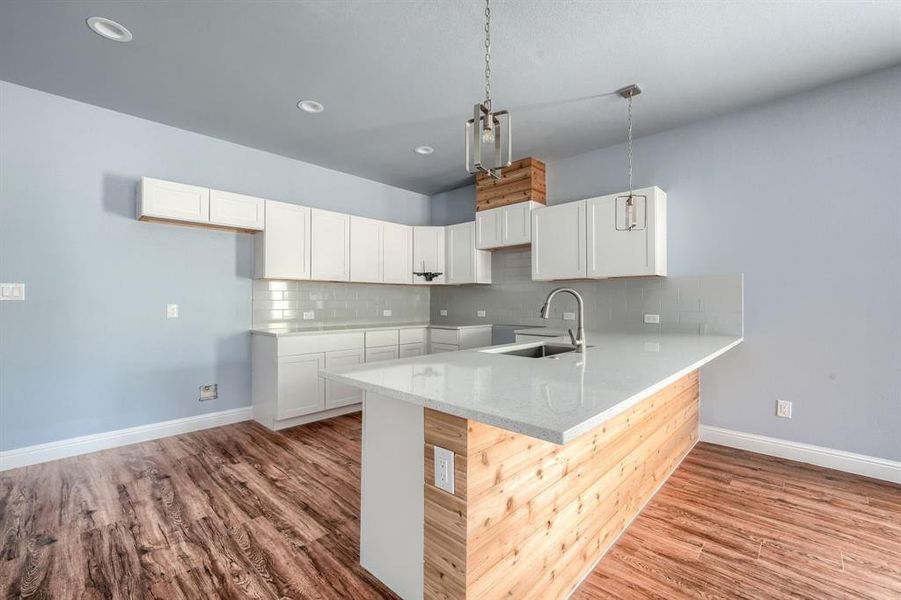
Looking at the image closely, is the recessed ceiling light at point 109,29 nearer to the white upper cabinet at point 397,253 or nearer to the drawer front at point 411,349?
the white upper cabinet at point 397,253

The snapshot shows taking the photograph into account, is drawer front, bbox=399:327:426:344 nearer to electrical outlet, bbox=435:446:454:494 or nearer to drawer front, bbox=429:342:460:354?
drawer front, bbox=429:342:460:354

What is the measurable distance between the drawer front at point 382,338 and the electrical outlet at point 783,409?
3.49 m

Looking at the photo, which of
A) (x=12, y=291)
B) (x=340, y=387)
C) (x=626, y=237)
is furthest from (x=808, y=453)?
(x=12, y=291)

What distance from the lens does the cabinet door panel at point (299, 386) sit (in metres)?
3.64

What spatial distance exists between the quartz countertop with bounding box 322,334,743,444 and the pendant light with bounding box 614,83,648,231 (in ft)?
3.41

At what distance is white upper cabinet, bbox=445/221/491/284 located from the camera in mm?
4816

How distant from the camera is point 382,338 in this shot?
441 cm

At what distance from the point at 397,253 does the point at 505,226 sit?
4.54 feet

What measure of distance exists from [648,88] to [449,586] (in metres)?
3.28

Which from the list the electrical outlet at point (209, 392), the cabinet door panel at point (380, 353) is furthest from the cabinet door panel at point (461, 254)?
the electrical outlet at point (209, 392)

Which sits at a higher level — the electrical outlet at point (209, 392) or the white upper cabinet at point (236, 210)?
the white upper cabinet at point (236, 210)

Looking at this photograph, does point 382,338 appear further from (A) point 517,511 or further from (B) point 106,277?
(A) point 517,511

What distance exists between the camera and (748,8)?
2.10 metres

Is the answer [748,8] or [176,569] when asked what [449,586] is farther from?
[748,8]
